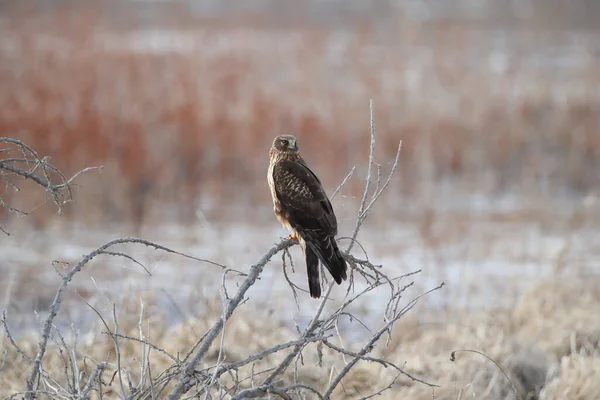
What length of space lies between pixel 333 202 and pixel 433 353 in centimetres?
374

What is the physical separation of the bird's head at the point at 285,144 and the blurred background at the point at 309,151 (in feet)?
8.98

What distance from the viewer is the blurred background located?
28.8ft

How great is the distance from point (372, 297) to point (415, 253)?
2.98 ft

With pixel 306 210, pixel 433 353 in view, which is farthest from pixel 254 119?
pixel 306 210

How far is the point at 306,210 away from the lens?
4305mm

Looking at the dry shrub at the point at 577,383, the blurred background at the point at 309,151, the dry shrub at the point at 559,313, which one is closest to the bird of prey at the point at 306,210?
the dry shrub at the point at 577,383

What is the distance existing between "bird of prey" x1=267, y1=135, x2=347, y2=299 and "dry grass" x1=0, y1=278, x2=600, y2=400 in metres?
0.89

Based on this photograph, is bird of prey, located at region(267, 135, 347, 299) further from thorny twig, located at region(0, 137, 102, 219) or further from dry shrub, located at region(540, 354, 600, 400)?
dry shrub, located at region(540, 354, 600, 400)

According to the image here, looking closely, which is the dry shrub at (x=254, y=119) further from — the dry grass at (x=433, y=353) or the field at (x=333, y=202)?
the dry grass at (x=433, y=353)

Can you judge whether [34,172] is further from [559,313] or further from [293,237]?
[559,313]

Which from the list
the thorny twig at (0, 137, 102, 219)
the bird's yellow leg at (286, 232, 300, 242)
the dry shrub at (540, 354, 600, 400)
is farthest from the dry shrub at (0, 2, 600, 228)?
the thorny twig at (0, 137, 102, 219)

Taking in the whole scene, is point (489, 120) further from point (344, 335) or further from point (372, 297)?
point (344, 335)

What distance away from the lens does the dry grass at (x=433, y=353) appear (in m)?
5.03

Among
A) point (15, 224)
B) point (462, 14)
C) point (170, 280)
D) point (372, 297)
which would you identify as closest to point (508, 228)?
point (372, 297)
